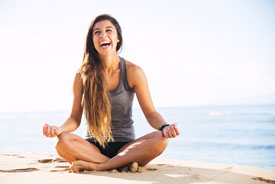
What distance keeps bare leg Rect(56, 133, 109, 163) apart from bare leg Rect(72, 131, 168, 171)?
0.07m

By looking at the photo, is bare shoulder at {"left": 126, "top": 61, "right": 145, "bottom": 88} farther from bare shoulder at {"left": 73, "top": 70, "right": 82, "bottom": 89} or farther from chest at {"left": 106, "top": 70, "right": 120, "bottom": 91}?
bare shoulder at {"left": 73, "top": 70, "right": 82, "bottom": 89}

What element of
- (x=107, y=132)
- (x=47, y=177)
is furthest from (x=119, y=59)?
(x=47, y=177)

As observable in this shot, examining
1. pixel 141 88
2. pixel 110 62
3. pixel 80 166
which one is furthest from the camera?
pixel 110 62

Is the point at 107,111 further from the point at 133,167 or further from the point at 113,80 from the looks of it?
the point at 133,167

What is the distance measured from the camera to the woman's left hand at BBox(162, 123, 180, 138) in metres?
2.80

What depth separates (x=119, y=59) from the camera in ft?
11.9

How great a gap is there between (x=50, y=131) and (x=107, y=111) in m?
0.67

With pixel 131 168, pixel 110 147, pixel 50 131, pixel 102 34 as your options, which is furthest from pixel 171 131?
pixel 102 34

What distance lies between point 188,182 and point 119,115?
121 cm

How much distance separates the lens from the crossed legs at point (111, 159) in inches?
117

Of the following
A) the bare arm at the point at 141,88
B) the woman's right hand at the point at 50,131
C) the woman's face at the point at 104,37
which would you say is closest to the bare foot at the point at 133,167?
the bare arm at the point at 141,88

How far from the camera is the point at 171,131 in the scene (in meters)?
2.82

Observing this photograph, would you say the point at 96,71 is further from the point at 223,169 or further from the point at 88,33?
the point at 223,169

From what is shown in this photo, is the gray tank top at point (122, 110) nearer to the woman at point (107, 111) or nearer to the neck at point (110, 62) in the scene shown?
the woman at point (107, 111)
